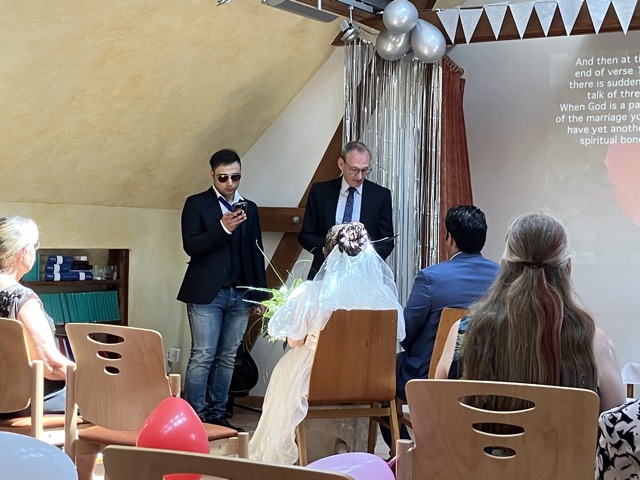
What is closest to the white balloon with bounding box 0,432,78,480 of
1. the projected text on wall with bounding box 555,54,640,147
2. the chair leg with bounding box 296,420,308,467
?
the chair leg with bounding box 296,420,308,467

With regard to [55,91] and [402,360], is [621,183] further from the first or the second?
[55,91]

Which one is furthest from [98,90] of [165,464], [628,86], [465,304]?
[165,464]

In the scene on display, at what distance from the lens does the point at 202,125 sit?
5.73 m

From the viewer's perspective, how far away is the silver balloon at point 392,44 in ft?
16.4

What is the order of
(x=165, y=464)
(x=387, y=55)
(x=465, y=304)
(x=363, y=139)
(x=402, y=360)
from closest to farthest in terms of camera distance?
(x=165, y=464) < (x=465, y=304) < (x=402, y=360) < (x=387, y=55) < (x=363, y=139)

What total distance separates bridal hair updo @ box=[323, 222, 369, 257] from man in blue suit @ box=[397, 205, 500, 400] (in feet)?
0.99

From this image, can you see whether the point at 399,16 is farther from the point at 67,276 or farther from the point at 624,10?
the point at 67,276

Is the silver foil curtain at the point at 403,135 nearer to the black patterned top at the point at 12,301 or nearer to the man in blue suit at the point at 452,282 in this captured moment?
the man in blue suit at the point at 452,282

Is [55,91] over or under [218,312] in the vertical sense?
over

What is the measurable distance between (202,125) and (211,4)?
1.07 m

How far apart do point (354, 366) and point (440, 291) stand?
47 cm

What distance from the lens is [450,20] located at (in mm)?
5121

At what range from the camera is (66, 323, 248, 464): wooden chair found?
2.96 metres

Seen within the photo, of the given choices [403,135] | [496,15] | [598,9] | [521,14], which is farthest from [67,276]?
[598,9]
